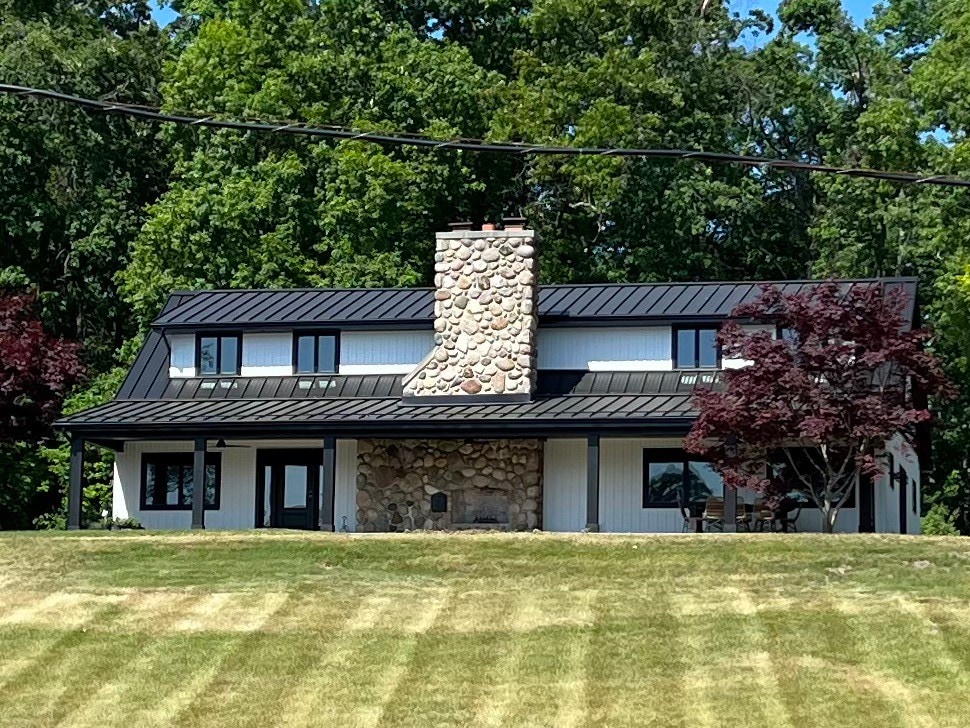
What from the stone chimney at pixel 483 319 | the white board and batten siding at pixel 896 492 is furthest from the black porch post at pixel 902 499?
the stone chimney at pixel 483 319

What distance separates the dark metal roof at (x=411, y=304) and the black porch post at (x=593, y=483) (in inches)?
141

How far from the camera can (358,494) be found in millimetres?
41031

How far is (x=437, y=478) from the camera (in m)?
40.6

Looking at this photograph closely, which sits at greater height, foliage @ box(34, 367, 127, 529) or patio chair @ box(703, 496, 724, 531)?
foliage @ box(34, 367, 127, 529)

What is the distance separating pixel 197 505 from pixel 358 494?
10.9 feet

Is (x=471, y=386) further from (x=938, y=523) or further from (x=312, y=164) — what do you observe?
(x=312, y=164)

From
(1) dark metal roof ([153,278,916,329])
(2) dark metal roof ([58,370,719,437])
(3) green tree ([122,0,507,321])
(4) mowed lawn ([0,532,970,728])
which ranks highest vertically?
(3) green tree ([122,0,507,321])

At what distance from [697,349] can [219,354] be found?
10277mm

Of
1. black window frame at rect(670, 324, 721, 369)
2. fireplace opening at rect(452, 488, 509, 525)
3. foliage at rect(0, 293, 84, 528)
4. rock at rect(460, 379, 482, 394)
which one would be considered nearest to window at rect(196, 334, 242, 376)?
foliage at rect(0, 293, 84, 528)

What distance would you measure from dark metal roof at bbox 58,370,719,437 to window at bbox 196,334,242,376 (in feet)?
1.11

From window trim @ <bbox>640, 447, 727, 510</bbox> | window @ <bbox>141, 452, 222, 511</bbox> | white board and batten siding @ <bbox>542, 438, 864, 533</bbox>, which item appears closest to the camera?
window trim @ <bbox>640, 447, 727, 510</bbox>

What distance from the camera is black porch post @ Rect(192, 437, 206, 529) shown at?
3978cm

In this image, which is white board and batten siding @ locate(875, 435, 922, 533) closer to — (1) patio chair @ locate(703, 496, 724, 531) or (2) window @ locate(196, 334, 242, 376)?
(1) patio chair @ locate(703, 496, 724, 531)

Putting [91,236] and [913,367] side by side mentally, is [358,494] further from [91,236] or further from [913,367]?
[91,236]
